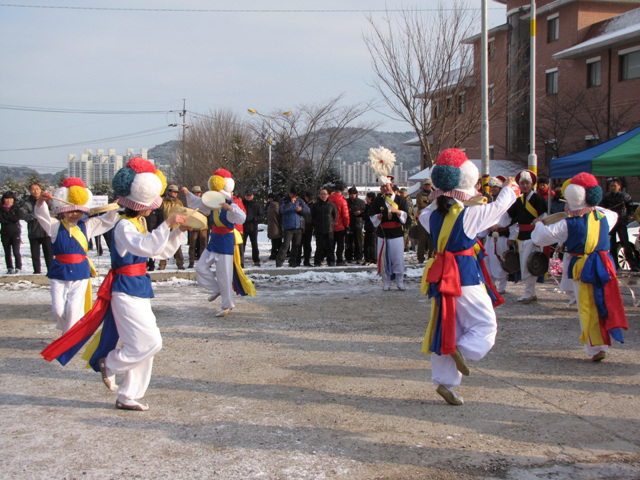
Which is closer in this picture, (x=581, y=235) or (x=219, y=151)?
(x=581, y=235)

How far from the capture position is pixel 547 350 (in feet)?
21.1

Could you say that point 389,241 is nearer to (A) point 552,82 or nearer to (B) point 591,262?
(B) point 591,262

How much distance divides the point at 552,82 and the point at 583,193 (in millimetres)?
27724

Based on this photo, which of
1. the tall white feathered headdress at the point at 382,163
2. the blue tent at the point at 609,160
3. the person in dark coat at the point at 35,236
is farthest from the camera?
the person in dark coat at the point at 35,236

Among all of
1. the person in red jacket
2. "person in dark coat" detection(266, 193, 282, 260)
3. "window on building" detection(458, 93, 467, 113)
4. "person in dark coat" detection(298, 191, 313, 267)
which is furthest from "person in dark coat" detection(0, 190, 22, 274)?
"window on building" detection(458, 93, 467, 113)

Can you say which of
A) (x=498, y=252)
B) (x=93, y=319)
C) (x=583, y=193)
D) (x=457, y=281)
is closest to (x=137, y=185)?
(x=93, y=319)

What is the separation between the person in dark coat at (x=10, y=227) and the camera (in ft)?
42.0

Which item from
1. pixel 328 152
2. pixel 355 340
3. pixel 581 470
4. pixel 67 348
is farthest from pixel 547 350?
pixel 328 152

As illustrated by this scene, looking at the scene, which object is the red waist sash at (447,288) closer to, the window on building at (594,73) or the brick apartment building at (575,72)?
the brick apartment building at (575,72)

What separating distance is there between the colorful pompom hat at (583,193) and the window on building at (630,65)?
75.9ft

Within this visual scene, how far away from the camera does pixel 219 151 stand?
40.3 meters

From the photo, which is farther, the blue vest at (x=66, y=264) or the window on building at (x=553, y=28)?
the window on building at (x=553, y=28)

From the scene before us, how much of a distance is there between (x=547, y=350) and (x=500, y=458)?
313 centimetres

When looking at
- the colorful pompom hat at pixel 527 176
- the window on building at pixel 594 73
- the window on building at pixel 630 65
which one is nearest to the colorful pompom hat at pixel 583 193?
the colorful pompom hat at pixel 527 176
